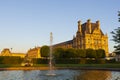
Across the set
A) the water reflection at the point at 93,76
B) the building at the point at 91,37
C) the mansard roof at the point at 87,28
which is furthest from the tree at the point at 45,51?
the water reflection at the point at 93,76

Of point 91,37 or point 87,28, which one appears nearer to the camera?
point 91,37

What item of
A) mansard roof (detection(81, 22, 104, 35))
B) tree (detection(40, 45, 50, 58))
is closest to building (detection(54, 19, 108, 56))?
mansard roof (detection(81, 22, 104, 35))

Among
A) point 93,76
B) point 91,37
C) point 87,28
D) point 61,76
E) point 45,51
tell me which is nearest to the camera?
point 93,76

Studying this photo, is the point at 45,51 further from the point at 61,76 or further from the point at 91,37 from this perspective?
the point at 61,76

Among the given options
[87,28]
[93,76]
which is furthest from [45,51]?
[93,76]

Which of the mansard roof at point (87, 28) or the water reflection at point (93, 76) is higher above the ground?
the mansard roof at point (87, 28)

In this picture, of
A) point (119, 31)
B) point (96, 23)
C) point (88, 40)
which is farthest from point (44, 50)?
point (119, 31)


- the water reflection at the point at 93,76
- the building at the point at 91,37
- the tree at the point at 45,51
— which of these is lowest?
the water reflection at the point at 93,76

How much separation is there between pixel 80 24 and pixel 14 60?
220ft

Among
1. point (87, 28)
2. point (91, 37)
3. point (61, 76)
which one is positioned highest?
point (87, 28)

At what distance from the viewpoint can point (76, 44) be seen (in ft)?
454

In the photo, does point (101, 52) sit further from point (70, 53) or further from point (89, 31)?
point (89, 31)

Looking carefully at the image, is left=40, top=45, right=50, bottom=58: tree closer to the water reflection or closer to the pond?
the pond

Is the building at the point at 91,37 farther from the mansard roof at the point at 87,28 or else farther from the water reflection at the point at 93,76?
the water reflection at the point at 93,76
